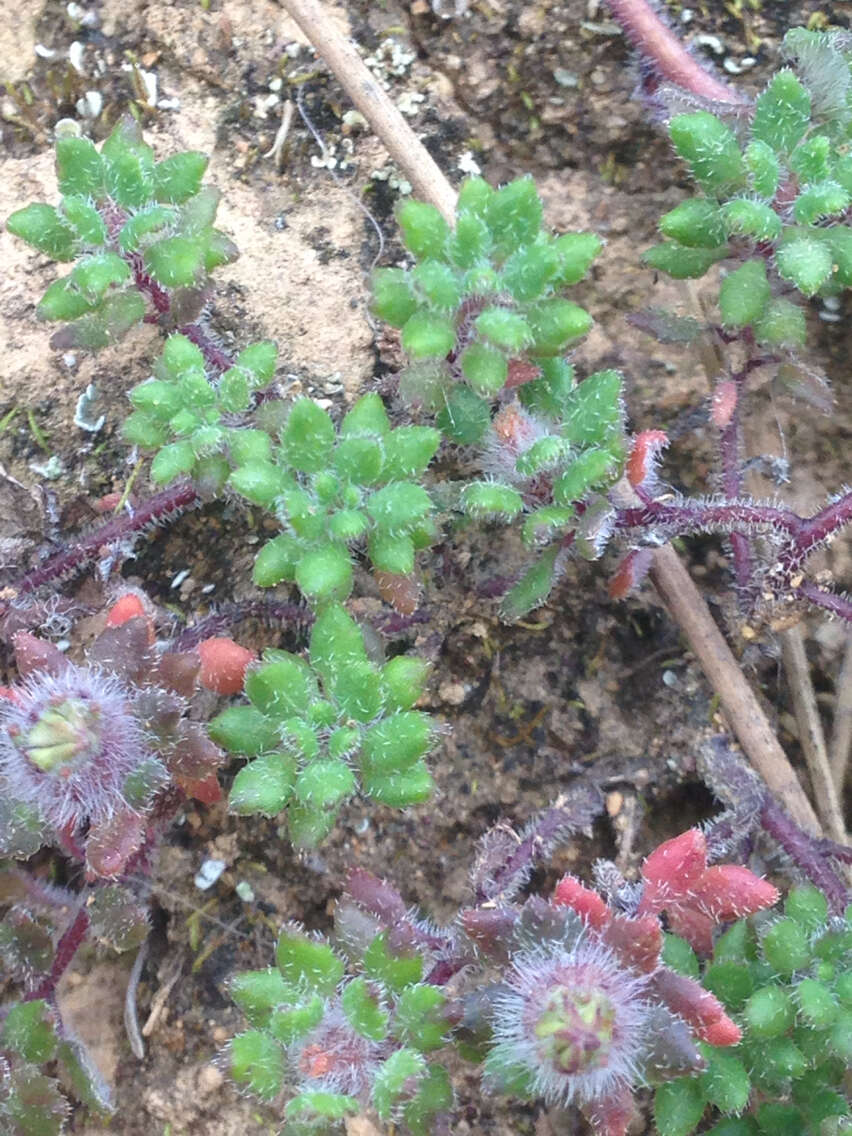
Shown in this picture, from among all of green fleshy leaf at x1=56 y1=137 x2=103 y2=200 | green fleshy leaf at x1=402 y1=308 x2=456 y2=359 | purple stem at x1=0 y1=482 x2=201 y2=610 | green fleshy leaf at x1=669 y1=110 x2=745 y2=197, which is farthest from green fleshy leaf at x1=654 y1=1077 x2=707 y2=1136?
green fleshy leaf at x1=56 y1=137 x2=103 y2=200

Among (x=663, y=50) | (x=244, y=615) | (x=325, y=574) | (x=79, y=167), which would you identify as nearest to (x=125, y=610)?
(x=244, y=615)

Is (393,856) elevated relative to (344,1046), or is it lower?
lower

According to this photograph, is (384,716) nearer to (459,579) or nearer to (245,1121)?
(459,579)

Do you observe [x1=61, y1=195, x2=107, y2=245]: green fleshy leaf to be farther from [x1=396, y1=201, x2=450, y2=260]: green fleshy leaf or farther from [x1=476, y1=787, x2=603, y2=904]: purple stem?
[x1=476, y1=787, x2=603, y2=904]: purple stem

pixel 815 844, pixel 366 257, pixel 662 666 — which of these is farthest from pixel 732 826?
pixel 366 257

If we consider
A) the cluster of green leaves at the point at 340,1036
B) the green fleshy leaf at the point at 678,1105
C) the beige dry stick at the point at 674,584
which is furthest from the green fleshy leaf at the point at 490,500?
the green fleshy leaf at the point at 678,1105
